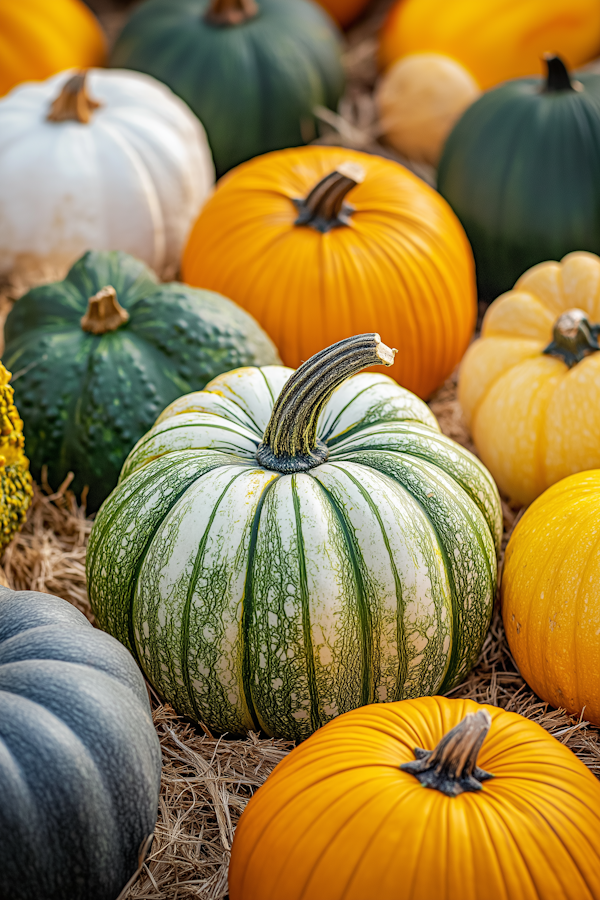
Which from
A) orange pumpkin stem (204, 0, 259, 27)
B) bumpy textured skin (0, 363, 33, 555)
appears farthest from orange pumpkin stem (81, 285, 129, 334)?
orange pumpkin stem (204, 0, 259, 27)

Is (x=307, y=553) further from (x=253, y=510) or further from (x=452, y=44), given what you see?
(x=452, y=44)

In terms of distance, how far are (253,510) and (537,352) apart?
1.23 meters

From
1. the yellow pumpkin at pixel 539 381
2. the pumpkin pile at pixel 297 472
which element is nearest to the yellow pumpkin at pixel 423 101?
the pumpkin pile at pixel 297 472

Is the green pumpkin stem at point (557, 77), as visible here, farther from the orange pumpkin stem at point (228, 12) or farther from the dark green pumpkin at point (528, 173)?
the orange pumpkin stem at point (228, 12)

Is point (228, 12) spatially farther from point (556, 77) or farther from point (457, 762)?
point (457, 762)

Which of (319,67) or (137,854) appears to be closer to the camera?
(137,854)

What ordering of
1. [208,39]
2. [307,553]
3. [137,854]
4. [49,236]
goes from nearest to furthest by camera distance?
[137,854], [307,553], [49,236], [208,39]

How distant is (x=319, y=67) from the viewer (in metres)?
4.20

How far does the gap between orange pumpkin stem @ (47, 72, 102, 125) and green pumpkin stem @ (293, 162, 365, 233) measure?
114cm

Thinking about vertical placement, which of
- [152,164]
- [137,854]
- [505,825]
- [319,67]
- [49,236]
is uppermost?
[319,67]

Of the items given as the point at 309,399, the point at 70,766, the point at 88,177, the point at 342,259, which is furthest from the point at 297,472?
the point at 88,177

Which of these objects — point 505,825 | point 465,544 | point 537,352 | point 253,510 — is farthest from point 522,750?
point 537,352

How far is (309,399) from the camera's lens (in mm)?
1771

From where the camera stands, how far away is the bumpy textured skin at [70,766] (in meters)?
1.27
